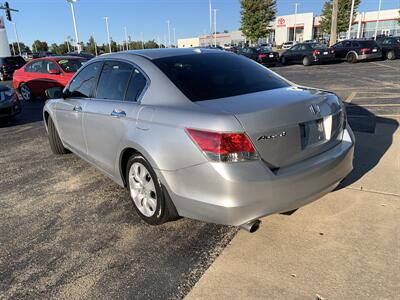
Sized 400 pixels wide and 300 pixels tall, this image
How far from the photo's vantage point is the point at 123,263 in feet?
Result: 9.58

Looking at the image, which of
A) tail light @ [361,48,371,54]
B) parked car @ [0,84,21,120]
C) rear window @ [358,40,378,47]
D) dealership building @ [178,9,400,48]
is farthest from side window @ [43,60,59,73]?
dealership building @ [178,9,400,48]

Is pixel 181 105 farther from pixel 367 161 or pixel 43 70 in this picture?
pixel 43 70

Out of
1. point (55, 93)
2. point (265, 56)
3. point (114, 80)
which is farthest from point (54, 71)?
point (265, 56)

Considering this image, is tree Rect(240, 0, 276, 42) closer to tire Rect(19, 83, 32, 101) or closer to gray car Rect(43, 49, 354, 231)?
tire Rect(19, 83, 32, 101)

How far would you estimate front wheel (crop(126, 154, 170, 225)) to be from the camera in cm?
313

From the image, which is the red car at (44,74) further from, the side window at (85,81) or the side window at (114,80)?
the side window at (114,80)

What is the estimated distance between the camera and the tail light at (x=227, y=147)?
8.36 feet

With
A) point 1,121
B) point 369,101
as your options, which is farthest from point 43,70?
point 369,101

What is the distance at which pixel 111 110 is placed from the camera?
11.9 ft

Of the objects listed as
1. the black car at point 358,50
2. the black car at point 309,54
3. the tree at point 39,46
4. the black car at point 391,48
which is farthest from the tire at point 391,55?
the tree at point 39,46

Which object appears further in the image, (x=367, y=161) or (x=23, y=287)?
(x=367, y=161)

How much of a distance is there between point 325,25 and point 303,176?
5853 cm

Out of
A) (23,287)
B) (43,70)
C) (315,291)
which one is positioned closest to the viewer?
(315,291)

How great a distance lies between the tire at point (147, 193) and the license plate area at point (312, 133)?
1.21m
